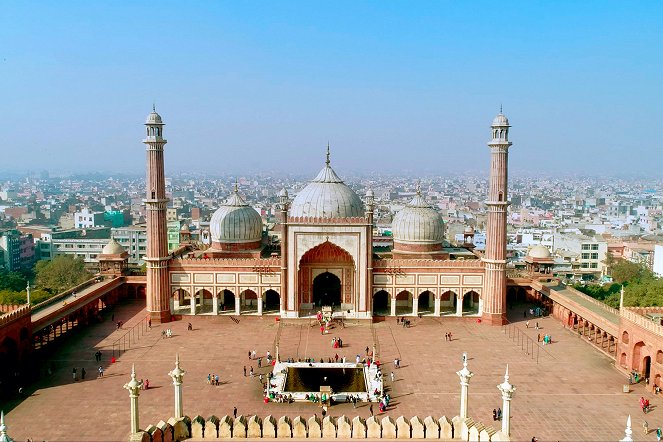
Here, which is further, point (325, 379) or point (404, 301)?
point (404, 301)

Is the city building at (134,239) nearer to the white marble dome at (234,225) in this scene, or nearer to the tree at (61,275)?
the tree at (61,275)

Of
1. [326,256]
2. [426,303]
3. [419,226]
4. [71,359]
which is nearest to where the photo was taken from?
[71,359]

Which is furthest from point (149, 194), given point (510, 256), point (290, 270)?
point (510, 256)

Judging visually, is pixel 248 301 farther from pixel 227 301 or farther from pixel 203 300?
pixel 203 300

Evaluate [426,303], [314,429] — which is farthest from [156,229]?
[314,429]

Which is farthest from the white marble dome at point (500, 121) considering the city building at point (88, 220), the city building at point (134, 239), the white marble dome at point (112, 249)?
the city building at point (88, 220)

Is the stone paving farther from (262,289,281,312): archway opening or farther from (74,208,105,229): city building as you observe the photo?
(74,208,105,229): city building
